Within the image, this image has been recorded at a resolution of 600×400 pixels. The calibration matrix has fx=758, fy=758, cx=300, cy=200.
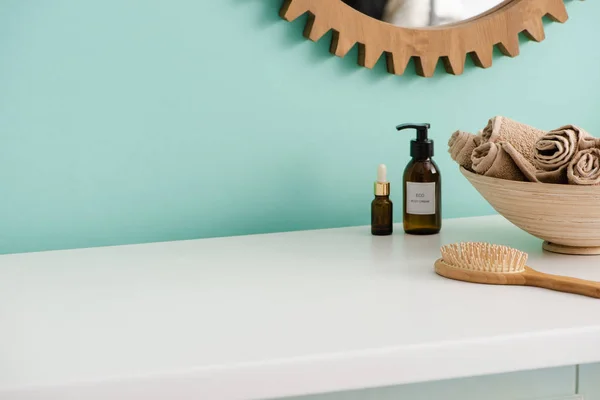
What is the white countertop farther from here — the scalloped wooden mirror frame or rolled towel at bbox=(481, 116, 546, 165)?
the scalloped wooden mirror frame

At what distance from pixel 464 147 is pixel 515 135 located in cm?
8

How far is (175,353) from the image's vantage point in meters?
0.72

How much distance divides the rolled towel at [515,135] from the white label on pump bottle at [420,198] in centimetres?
13

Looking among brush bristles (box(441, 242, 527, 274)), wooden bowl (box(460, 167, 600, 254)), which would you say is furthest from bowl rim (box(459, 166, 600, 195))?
brush bristles (box(441, 242, 527, 274))

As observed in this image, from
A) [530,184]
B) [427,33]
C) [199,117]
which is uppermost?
[427,33]

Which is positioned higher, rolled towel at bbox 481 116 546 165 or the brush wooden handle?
rolled towel at bbox 481 116 546 165

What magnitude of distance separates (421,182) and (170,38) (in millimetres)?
463

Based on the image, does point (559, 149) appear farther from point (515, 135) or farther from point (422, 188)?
point (422, 188)

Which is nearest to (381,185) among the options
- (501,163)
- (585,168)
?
(501,163)

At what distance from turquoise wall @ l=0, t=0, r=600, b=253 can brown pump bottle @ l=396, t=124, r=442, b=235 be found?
146 millimetres

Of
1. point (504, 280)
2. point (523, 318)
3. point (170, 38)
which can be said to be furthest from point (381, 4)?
point (523, 318)

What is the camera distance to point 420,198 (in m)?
1.22

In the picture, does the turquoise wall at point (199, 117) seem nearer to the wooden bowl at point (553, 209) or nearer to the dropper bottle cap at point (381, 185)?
the dropper bottle cap at point (381, 185)

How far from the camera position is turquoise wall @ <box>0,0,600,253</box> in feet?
3.82
